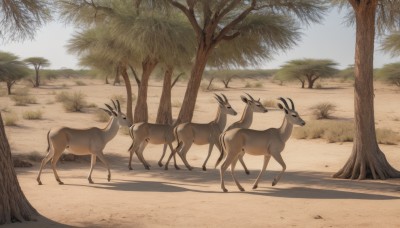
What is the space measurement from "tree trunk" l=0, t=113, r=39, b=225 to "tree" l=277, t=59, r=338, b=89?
5474 centimetres

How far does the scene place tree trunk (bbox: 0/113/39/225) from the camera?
285 inches

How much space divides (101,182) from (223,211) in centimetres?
438

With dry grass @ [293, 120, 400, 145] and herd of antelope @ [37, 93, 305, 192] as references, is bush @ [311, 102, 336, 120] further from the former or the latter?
herd of antelope @ [37, 93, 305, 192]

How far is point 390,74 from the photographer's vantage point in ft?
170

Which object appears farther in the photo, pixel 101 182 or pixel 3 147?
pixel 101 182

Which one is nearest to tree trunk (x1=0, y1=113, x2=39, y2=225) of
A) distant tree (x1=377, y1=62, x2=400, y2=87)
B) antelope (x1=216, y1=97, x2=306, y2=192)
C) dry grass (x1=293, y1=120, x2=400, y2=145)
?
antelope (x1=216, y1=97, x2=306, y2=192)

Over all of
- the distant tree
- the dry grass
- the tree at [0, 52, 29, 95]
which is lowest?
the dry grass

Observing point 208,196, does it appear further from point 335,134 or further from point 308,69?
point 308,69

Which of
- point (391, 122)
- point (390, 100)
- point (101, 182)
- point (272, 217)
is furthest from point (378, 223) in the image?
point (390, 100)

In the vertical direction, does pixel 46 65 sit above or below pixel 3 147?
above

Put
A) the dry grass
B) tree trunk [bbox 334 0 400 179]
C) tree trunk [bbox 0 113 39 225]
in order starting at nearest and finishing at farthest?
tree trunk [bbox 0 113 39 225] < tree trunk [bbox 334 0 400 179] < the dry grass

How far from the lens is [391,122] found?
30125 mm

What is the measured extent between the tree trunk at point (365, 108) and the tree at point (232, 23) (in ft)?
18.3

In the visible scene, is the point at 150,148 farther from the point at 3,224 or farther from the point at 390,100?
the point at 390,100
